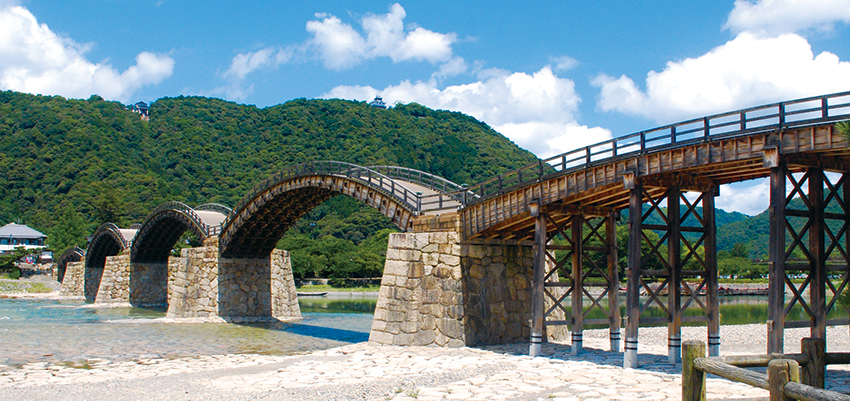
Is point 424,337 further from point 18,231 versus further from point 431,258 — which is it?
point 18,231

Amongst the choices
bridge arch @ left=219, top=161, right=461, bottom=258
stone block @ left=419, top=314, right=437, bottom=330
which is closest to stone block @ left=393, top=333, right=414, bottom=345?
stone block @ left=419, top=314, right=437, bottom=330

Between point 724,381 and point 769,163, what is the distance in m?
4.63

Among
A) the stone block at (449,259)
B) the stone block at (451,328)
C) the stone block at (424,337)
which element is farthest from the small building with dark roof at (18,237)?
the stone block at (451,328)

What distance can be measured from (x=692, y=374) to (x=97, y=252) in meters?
68.7

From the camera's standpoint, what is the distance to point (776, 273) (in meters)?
12.8

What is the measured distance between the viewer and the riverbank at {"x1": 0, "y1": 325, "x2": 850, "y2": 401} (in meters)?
13.3

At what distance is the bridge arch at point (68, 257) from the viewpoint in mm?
74500

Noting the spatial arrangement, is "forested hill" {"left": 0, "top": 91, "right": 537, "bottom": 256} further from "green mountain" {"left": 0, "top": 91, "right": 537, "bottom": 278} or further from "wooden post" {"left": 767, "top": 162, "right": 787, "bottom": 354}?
"wooden post" {"left": 767, "top": 162, "right": 787, "bottom": 354}

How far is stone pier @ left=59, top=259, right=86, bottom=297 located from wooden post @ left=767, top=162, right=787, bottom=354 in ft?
228

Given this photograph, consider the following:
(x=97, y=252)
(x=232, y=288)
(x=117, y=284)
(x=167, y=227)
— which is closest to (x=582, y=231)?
(x=232, y=288)

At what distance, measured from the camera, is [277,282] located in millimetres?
41812

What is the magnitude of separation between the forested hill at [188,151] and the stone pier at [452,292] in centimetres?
8020

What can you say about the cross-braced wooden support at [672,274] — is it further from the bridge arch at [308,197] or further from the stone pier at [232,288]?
the stone pier at [232,288]

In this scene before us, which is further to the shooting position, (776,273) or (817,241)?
(817,241)
